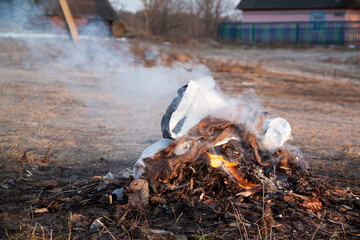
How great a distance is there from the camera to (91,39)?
773 cm

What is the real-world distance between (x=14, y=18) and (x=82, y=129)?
221cm

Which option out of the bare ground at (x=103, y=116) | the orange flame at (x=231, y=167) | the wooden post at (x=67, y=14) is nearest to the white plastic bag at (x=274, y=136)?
the orange flame at (x=231, y=167)

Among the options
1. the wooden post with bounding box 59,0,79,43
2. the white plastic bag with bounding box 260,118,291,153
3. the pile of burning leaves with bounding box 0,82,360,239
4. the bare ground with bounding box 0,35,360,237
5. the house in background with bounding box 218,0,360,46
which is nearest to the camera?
the pile of burning leaves with bounding box 0,82,360,239

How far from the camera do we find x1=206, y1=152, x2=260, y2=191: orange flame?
345cm

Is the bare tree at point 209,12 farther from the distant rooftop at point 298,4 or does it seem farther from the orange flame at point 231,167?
the orange flame at point 231,167

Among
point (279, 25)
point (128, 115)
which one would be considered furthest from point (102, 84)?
point (279, 25)

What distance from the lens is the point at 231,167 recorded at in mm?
3531

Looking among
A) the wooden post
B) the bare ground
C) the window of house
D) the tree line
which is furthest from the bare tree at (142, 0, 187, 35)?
the wooden post

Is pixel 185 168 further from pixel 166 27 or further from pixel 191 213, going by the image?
pixel 166 27

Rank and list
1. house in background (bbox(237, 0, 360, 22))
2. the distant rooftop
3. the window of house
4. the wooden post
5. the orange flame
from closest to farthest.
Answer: the orange flame → the wooden post → the distant rooftop → house in background (bbox(237, 0, 360, 22)) → the window of house

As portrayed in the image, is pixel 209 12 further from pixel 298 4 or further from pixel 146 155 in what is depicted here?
pixel 146 155

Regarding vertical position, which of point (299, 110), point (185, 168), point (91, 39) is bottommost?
point (299, 110)

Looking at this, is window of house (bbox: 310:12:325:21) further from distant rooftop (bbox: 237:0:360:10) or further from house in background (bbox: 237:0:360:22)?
distant rooftop (bbox: 237:0:360:10)

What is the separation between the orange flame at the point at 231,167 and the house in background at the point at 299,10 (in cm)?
3067
